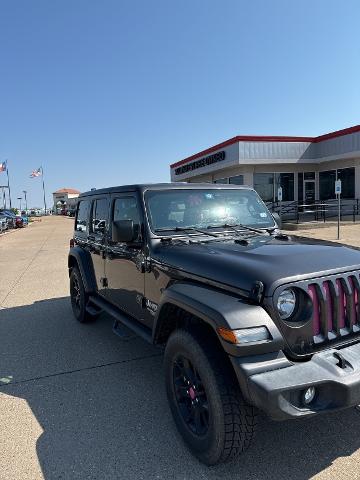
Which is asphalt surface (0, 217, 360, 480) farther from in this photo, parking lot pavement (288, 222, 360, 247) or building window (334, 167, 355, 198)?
building window (334, 167, 355, 198)

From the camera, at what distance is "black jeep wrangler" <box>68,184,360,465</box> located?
2.31 meters

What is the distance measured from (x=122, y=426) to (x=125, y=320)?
119cm

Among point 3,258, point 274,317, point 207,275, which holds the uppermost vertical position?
point 207,275

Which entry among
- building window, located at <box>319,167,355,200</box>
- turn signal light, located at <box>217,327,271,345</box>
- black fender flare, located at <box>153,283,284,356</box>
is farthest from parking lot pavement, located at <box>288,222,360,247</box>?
turn signal light, located at <box>217,327,271,345</box>

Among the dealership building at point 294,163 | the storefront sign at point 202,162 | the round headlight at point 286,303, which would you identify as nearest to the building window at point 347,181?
the dealership building at point 294,163

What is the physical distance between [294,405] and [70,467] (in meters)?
1.55

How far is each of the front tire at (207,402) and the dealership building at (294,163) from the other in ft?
64.9

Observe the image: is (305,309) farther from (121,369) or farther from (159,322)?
(121,369)

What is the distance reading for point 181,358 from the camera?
9.52ft

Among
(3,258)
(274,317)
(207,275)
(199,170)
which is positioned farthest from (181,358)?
(199,170)

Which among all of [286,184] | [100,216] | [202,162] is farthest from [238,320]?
[202,162]

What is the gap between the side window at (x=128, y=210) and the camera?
3.88 meters

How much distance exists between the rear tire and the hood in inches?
96.0

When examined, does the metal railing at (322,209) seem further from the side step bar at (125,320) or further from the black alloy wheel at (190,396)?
the black alloy wheel at (190,396)
